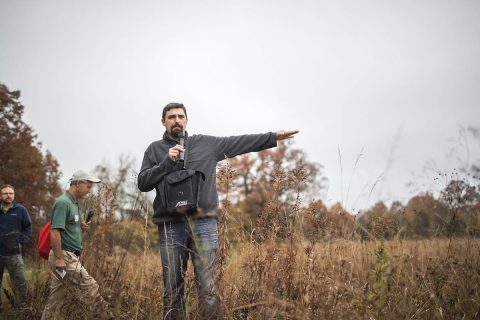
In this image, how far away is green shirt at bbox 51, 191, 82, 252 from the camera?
413 cm

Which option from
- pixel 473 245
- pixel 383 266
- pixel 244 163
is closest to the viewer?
pixel 383 266

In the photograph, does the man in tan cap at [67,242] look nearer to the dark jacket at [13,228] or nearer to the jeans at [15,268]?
the jeans at [15,268]

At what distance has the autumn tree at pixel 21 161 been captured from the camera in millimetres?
19092

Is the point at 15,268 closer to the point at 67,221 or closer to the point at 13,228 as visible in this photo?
the point at 13,228

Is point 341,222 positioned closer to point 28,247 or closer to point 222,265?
point 222,265

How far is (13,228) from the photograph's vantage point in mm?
6547

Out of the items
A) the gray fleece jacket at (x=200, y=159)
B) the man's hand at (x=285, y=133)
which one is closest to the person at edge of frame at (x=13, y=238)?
the gray fleece jacket at (x=200, y=159)

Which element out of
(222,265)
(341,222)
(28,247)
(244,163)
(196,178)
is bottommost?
(28,247)

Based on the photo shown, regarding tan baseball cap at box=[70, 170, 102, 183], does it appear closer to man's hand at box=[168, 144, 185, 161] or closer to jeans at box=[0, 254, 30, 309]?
man's hand at box=[168, 144, 185, 161]

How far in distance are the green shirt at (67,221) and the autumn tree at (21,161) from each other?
54.6 feet

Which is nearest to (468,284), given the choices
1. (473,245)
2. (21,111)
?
(473,245)

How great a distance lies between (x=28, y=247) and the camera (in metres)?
19.8

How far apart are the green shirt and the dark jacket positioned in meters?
2.31

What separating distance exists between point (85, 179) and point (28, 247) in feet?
61.2
